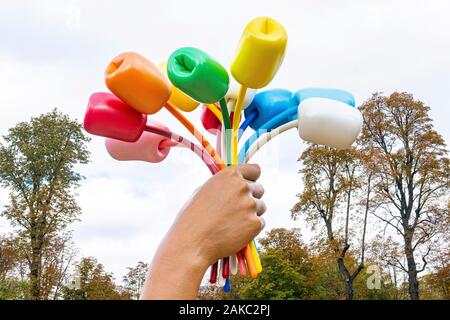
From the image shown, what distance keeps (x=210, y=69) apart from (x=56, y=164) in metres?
11.7

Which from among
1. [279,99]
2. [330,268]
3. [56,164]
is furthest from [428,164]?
[279,99]

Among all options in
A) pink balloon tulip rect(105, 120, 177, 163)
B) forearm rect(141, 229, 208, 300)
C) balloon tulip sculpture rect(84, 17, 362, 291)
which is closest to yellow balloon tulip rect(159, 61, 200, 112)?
balloon tulip sculpture rect(84, 17, 362, 291)

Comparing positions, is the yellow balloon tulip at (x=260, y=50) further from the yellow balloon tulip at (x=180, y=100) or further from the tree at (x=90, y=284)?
the tree at (x=90, y=284)

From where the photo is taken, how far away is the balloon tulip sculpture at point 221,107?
3123 mm

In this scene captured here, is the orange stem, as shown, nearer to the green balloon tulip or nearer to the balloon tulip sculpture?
the balloon tulip sculpture

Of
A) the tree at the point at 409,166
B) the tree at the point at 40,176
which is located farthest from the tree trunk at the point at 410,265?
the tree at the point at 40,176

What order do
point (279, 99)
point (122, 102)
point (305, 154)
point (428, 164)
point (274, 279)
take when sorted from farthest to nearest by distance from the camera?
point (274, 279) → point (305, 154) → point (428, 164) → point (279, 99) → point (122, 102)

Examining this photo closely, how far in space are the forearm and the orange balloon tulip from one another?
91 centimetres

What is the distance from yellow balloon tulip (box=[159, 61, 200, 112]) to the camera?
405 centimetres

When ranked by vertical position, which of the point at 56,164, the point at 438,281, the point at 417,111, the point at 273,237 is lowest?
the point at 438,281

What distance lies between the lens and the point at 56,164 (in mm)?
13984

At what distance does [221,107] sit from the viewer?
3.69 m

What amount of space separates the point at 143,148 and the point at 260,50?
4.67ft

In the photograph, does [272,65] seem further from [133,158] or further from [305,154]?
[305,154]
